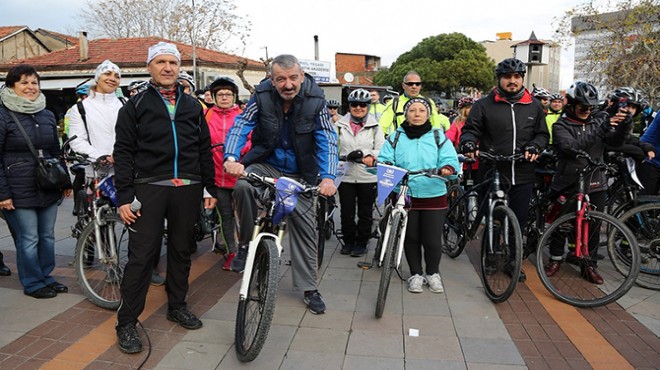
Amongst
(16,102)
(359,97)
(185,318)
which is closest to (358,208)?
(359,97)

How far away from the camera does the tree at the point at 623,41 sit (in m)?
18.0

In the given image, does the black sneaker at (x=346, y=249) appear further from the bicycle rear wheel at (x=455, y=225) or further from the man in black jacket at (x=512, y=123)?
the man in black jacket at (x=512, y=123)

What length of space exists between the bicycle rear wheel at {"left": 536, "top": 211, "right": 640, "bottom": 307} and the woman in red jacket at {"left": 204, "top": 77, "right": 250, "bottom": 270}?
119 inches

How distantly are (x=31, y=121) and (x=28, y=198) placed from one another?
25.4 inches

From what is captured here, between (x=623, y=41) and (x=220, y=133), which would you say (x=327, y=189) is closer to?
(x=220, y=133)

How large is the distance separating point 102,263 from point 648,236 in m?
5.00

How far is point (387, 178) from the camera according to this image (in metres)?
4.04

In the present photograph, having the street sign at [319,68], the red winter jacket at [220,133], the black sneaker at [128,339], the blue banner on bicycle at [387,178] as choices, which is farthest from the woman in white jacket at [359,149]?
the street sign at [319,68]

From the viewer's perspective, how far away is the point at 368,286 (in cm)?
469

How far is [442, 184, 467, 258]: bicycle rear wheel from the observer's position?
543 centimetres

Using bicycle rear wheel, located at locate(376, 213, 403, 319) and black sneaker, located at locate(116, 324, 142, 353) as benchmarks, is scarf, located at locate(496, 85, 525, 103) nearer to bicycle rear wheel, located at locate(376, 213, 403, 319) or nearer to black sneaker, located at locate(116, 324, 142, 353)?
bicycle rear wheel, located at locate(376, 213, 403, 319)

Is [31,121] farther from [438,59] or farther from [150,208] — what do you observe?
[438,59]


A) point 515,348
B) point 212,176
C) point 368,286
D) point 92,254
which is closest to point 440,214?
point 368,286

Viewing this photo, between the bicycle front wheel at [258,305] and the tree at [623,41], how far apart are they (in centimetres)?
1930
